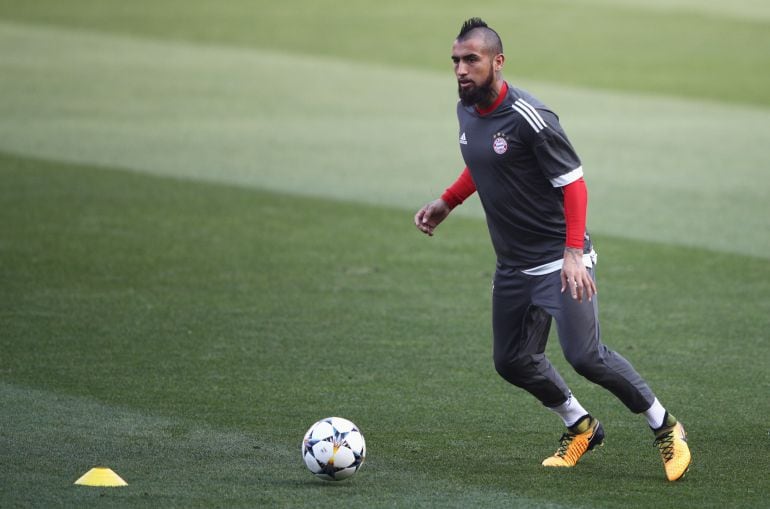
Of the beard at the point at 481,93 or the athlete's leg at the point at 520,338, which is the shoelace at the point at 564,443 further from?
the beard at the point at 481,93

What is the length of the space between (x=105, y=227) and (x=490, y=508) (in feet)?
29.3

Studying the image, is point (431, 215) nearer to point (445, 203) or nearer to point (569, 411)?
point (445, 203)

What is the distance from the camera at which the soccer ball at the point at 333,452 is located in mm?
7352

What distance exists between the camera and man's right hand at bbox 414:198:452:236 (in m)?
8.35

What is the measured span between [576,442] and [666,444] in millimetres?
542

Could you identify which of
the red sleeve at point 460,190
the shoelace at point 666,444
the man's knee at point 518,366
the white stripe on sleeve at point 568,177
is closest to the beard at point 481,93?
the white stripe on sleeve at point 568,177

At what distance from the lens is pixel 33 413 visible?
8.75 metres

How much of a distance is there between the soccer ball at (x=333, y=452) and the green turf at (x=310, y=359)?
0.12 meters

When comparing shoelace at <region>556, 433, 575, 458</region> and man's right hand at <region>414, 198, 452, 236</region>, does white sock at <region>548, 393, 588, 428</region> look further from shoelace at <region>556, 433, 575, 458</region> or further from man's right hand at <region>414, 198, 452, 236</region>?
man's right hand at <region>414, 198, 452, 236</region>

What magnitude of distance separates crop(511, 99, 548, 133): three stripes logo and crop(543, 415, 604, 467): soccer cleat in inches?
65.8

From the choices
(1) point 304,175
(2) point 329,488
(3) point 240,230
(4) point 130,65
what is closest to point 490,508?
(2) point 329,488

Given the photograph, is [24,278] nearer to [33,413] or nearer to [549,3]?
[33,413]

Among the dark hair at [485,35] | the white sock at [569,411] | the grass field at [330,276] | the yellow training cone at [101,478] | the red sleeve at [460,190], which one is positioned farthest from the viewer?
the red sleeve at [460,190]

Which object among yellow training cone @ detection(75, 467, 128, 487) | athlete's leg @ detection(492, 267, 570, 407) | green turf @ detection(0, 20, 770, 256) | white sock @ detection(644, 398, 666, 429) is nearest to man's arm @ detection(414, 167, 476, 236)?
athlete's leg @ detection(492, 267, 570, 407)
